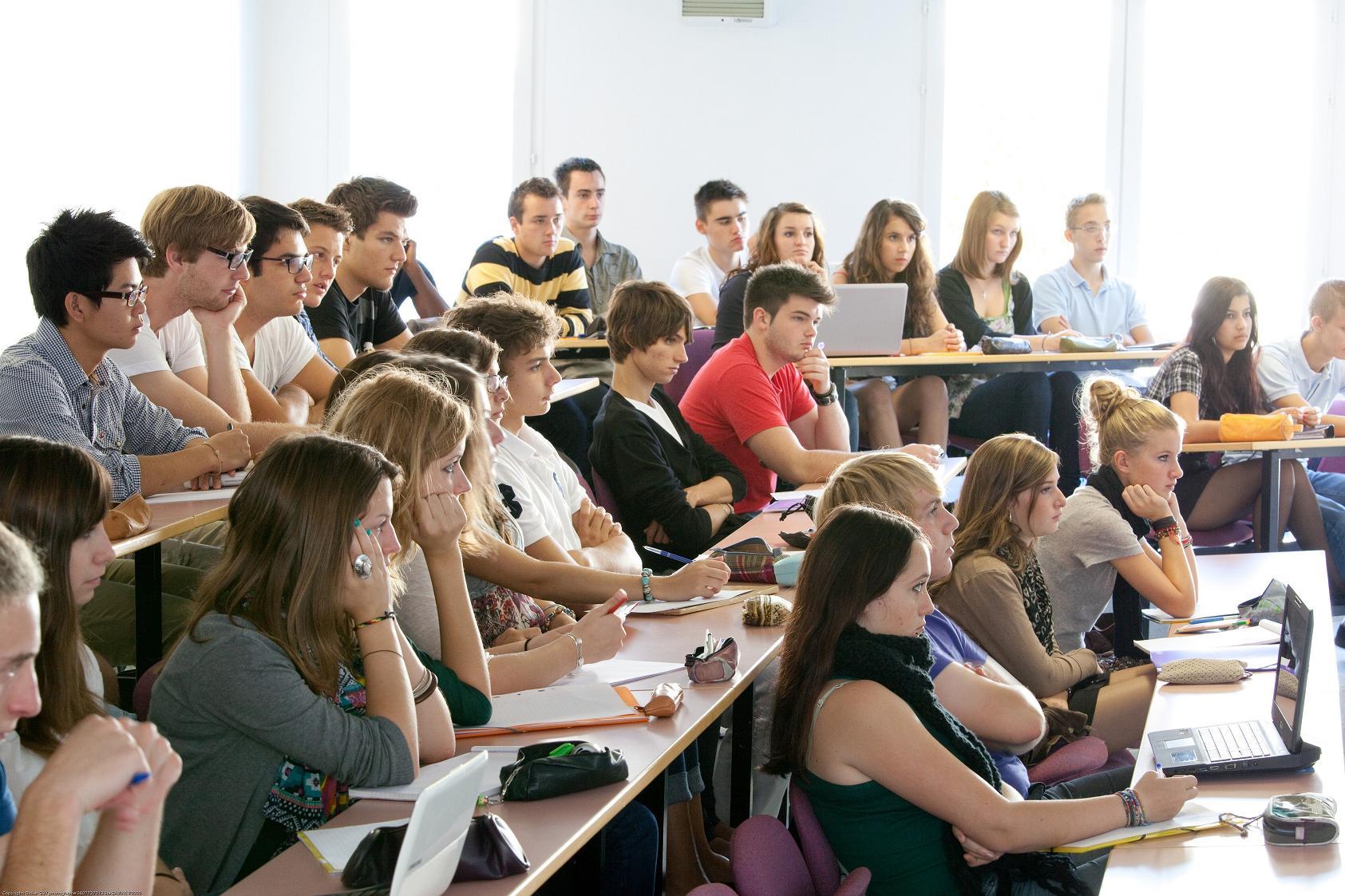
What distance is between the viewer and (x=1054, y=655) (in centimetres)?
294

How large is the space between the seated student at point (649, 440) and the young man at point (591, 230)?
2603 millimetres

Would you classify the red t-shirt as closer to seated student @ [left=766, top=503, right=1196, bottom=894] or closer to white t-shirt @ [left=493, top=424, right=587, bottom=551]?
white t-shirt @ [left=493, top=424, right=587, bottom=551]

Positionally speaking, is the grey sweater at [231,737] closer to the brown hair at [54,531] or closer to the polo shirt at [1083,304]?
the brown hair at [54,531]

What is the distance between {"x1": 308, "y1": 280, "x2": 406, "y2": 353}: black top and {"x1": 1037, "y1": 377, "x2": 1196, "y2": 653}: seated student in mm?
2363

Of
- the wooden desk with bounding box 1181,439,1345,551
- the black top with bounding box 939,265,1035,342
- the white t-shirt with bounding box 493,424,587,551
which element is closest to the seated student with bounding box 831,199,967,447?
the black top with bounding box 939,265,1035,342

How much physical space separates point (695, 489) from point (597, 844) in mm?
1973

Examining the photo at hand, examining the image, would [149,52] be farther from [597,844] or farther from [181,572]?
[597,844]

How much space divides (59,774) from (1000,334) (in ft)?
18.4

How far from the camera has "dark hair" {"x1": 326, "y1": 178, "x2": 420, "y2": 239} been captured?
173 inches

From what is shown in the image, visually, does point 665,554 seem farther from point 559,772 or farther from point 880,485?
point 559,772

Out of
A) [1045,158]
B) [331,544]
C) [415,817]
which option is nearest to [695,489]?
[331,544]

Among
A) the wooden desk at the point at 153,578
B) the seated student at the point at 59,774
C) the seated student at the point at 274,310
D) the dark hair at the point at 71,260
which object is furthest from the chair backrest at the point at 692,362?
the seated student at the point at 59,774

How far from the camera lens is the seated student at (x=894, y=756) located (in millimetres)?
1922

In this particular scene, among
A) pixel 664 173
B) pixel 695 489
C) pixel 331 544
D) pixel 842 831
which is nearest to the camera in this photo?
pixel 331 544
